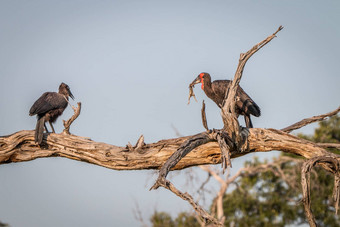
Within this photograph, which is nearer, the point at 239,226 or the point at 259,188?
the point at 239,226

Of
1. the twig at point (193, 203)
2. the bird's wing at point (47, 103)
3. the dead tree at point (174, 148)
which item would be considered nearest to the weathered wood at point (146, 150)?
the dead tree at point (174, 148)

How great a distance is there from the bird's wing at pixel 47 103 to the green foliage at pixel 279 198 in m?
10.2

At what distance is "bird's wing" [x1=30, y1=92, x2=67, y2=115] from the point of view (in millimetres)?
6704

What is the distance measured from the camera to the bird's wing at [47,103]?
22.0ft

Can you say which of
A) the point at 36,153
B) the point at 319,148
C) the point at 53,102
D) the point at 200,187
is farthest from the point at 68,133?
the point at 200,187

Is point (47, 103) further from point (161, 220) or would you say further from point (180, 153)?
point (161, 220)

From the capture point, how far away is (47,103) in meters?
7.00

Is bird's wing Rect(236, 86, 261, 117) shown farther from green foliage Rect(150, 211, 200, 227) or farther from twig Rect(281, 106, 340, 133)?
green foliage Rect(150, 211, 200, 227)

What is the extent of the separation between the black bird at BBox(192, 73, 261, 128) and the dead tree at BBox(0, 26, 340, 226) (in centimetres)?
140

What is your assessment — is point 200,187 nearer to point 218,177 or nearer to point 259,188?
point 218,177

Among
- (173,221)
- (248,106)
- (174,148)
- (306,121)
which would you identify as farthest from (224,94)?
(173,221)

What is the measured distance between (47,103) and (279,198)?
42.8ft

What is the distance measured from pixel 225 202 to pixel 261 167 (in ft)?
6.60

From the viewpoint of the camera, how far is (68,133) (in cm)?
571
